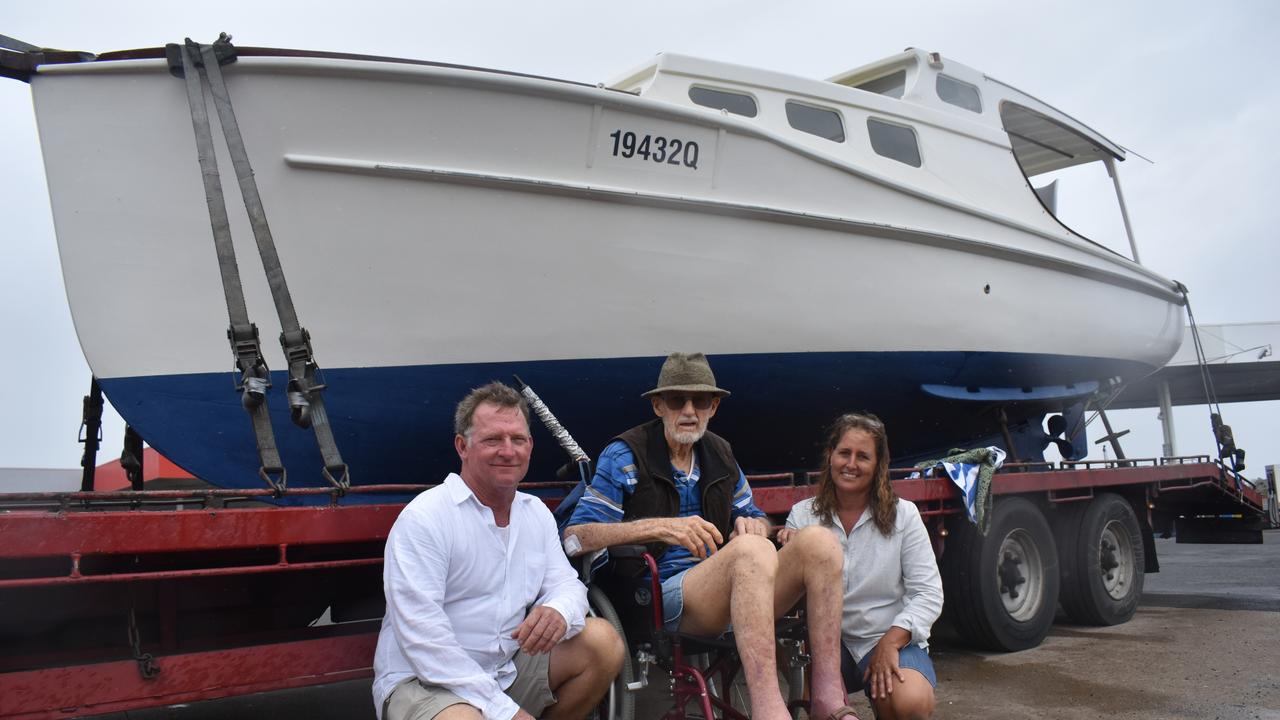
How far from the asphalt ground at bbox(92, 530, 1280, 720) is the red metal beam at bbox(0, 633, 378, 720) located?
142 centimetres

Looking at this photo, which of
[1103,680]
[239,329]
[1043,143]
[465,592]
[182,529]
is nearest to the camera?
[465,592]

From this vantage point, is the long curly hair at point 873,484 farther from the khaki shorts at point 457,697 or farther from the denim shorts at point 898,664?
the khaki shorts at point 457,697

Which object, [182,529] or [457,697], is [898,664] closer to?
[457,697]

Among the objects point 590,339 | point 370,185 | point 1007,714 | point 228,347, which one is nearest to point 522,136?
point 370,185

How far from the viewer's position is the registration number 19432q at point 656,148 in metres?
4.66

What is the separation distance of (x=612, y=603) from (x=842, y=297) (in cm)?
285

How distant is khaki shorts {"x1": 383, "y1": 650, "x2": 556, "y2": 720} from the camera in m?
2.30

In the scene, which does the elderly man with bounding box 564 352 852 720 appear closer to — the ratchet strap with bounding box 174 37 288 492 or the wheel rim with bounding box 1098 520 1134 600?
the ratchet strap with bounding box 174 37 288 492

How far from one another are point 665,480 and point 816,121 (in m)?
3.38

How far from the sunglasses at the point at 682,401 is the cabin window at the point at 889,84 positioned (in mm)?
4271

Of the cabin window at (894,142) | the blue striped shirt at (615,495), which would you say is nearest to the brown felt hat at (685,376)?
the blue striped shirt at (615,495)

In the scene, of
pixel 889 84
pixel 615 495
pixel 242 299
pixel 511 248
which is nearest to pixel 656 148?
pixel 511 248

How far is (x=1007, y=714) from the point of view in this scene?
3867 millimetres

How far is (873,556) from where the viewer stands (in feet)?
9.96
